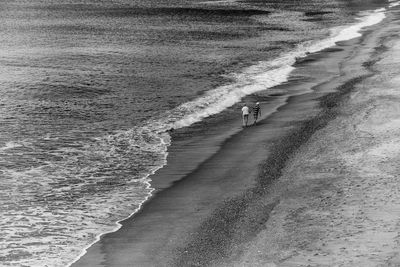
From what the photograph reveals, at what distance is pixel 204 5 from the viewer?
574 feet

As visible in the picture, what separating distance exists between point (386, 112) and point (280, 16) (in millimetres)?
102647

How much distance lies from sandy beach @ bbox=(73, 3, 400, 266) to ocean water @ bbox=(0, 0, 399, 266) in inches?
75.7

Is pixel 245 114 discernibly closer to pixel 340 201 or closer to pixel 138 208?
pixel 138 208

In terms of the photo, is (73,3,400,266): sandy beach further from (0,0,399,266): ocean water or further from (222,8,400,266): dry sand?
(0,0,399,266): ocean water

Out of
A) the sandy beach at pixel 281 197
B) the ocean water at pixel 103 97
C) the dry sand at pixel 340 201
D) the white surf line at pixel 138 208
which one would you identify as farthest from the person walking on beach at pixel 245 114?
the dry sand at pixel 340 201

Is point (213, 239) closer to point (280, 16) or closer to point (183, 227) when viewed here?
point (183, 227)

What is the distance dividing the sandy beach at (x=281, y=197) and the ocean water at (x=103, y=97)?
192cm

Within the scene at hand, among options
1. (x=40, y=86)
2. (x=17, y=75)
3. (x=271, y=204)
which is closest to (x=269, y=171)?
(x=271, y=204)

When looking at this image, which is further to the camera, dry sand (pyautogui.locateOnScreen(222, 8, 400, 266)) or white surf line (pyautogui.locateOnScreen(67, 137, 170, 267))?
white surf line (pyautogui.locateOnScreen(67, 137, 170, 267))

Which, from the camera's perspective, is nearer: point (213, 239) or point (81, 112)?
point (213, 239)

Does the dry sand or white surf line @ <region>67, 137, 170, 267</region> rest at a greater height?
the dry sand

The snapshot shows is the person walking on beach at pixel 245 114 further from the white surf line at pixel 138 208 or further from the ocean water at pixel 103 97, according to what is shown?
the white surf line at pixel 138 208

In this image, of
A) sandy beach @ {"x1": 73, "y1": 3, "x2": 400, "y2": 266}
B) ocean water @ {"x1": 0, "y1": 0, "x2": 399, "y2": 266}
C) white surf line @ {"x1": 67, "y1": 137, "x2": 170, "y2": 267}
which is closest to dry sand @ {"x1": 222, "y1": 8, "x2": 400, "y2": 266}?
sandy beach @ {"x1": 73, "y1": 3, "x2": 400, "y2": 266}

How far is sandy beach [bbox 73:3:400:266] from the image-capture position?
2508cm
